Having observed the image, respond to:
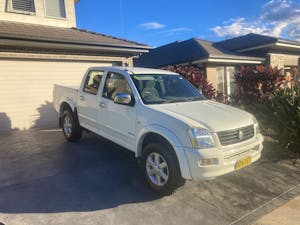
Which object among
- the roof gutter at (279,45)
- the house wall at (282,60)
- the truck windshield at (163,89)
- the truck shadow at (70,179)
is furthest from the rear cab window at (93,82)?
the house wall at (282,60)

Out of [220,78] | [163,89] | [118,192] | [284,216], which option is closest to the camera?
[284,216]

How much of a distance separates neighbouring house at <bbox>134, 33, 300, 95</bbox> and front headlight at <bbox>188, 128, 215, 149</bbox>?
10185 mm

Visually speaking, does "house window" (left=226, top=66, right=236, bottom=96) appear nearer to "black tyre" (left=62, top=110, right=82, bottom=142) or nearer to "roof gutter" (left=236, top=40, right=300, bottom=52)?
"roof gutter" (left=236, top=40, right=300, bottom=52)

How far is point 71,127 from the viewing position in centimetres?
700

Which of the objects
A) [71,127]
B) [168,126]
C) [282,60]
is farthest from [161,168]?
[282,60]

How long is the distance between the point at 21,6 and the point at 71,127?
667 cm

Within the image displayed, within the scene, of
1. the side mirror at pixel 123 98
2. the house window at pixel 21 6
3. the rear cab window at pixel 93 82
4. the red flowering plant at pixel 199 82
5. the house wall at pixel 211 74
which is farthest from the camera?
the house wall at pixel 211 74

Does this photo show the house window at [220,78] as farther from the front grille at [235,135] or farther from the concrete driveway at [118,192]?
the front grille at [235,135]

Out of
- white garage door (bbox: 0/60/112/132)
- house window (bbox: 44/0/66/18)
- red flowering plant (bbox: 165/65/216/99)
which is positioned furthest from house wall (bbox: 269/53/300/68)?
white garage door (bbox: 0/60/112/132)

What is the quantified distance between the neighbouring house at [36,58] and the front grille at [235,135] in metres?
6.93

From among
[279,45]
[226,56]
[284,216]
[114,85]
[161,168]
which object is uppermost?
[279,45]

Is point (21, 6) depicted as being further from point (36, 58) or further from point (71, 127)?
point (71, 127)

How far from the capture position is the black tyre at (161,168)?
160 inches

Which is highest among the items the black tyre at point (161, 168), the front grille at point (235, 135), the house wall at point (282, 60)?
the house wall at point (282, 60)
